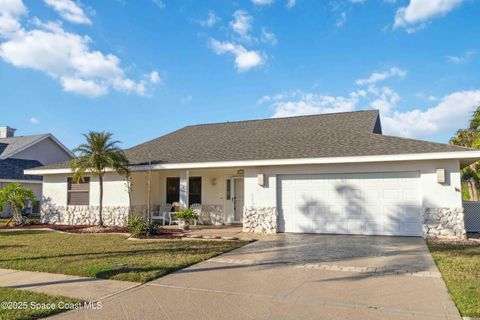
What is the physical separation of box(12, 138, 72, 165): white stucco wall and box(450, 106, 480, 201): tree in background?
3003 centimetres

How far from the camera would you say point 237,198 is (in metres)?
16.2

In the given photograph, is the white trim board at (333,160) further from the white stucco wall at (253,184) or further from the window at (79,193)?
the window at (79,193)

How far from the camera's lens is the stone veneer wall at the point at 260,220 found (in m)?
12.8

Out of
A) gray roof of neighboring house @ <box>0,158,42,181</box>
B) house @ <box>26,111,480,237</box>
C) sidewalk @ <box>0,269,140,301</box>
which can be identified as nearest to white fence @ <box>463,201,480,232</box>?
house @ <box>26,111,480,237</box>

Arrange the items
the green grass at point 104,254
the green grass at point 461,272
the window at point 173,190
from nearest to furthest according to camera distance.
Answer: the green grass at point 461,272 → the green grass at point 104,254 → the window at point 173,190

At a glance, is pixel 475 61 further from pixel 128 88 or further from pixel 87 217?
pixel 87 217

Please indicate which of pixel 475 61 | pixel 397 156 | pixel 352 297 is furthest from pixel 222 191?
pixel 475 61

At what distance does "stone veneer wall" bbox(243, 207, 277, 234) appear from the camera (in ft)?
42.0

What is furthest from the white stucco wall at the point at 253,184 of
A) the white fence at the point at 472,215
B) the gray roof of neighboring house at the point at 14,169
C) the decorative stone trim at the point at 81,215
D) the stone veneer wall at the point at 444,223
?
the gray roof of neighboring house at the point at 14,169

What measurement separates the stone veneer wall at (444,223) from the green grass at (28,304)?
33.4 feet

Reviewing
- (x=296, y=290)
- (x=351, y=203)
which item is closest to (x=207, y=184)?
(x=351, y=203)

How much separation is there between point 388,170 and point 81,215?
1343 centimetres

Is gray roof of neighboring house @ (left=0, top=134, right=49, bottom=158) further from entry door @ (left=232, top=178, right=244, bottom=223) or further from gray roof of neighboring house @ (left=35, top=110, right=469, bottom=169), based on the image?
entry door @ (left=232, top=178, right=244, bottom=223)

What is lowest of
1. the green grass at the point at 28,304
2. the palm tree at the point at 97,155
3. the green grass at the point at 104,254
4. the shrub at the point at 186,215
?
the green grass at the point at 28,304
